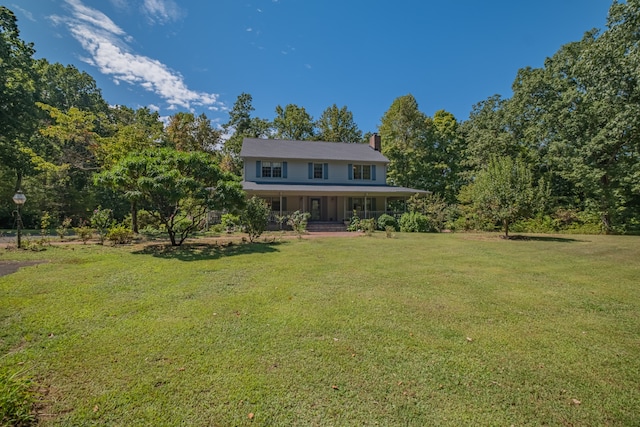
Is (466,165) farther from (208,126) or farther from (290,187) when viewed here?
(208,126)

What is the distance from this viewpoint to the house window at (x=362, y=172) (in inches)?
951

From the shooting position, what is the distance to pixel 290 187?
20.2 meters

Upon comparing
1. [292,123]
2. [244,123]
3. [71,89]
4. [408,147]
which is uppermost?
[71,89]

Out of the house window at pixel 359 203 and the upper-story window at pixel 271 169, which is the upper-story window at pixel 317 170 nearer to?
the upper-story window at pixel 271 169

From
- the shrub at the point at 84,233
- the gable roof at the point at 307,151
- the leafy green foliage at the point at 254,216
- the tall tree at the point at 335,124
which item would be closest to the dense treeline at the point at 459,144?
the leafy green foliage at the point at 254,216

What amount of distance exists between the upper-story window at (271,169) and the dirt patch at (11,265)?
14874 millimetres

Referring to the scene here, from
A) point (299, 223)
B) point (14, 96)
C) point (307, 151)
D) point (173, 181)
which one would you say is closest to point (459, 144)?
point (307, 151)

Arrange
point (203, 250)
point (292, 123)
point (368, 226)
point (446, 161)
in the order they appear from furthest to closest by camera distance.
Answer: point (292, 123) < point (446, 161) < point (368, 226) < point (203, 250)

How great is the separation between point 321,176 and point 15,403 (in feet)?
70.7

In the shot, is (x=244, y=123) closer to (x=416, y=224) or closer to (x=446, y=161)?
(x=446, y=161)

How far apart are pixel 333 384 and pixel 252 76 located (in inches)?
851

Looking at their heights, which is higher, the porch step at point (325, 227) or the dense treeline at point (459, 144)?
the dense treeline at point (459, 144)

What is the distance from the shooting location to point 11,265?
25.6 ft

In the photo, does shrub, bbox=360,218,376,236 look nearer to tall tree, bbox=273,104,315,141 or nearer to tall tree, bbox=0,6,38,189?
tall tree, bbox=273,104,315,141
